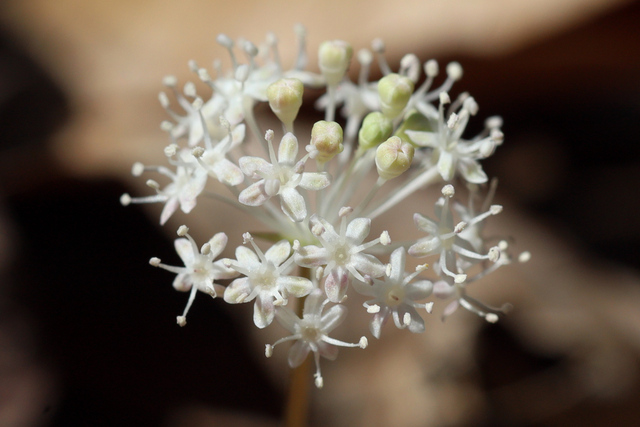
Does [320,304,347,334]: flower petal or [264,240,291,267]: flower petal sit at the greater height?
[264,240,291,267]: flower petal

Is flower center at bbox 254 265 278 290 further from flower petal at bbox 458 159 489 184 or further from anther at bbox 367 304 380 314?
flower petal at bbox 458 159 489 184

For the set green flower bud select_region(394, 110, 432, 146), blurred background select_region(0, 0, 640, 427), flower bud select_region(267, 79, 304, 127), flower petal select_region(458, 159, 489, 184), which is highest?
flower bud select_region(267, 79, 304, 127)

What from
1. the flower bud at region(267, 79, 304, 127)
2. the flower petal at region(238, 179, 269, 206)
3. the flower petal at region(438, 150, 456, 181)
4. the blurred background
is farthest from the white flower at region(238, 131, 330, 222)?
the blurred background

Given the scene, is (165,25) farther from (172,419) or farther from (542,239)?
(542,239)

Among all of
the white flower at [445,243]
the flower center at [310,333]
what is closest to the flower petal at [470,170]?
the white flower at [445,243]

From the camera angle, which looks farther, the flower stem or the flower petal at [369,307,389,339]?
the flower stem

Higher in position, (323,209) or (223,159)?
(223,159)

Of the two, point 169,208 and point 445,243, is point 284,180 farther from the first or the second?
point 445,243

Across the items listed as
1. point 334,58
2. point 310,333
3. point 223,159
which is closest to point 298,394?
point 310,333
